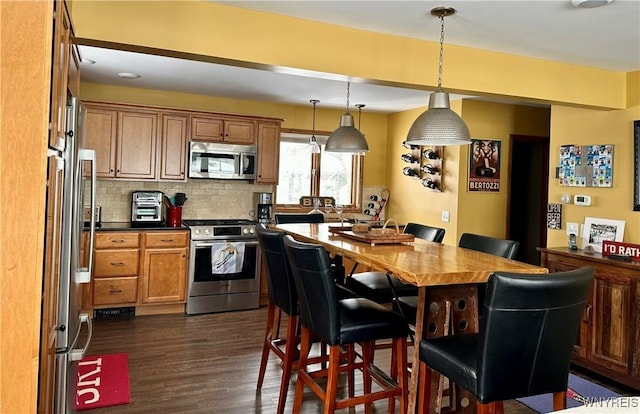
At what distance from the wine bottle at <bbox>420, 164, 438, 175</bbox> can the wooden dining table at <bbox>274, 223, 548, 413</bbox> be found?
2.75 metres

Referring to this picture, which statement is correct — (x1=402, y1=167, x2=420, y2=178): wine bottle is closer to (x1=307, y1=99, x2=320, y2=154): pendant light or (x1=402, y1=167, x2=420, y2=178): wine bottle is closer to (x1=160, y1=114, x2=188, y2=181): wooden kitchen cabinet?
(x1=307, y1=99, x2=320, y2=154): pendant light

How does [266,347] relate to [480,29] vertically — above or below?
below

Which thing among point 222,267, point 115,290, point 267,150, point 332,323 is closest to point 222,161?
point 267,150

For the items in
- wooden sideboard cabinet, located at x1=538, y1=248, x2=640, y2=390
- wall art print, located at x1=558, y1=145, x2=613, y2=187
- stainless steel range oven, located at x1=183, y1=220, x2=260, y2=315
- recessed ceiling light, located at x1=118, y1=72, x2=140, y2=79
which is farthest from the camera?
stainless steel range oven, located at x1=183, y1=220, x2=260, y2=315

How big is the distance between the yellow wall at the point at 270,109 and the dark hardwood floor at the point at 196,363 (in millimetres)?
2395

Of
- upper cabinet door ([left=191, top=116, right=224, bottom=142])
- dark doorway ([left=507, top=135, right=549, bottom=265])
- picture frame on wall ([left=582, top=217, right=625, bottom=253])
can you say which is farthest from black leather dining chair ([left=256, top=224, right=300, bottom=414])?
dark doorway ([left=507, top=135, right=549, bottom=265])

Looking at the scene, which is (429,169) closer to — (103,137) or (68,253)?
(103,137)

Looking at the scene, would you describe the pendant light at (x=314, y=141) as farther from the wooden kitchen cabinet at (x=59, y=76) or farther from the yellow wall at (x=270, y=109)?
the wooden kitchen cabinet at (x=59, y=76)

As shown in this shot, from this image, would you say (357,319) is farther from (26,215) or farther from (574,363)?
(574,363)

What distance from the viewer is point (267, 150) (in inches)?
217

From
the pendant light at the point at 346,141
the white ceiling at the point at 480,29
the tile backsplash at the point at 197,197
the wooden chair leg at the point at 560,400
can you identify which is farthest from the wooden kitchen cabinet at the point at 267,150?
the wooden chair leg at the point at 560,400

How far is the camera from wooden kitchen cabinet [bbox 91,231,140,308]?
4.63 m

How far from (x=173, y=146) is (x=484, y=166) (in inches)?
138

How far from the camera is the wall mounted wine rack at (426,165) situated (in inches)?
217
